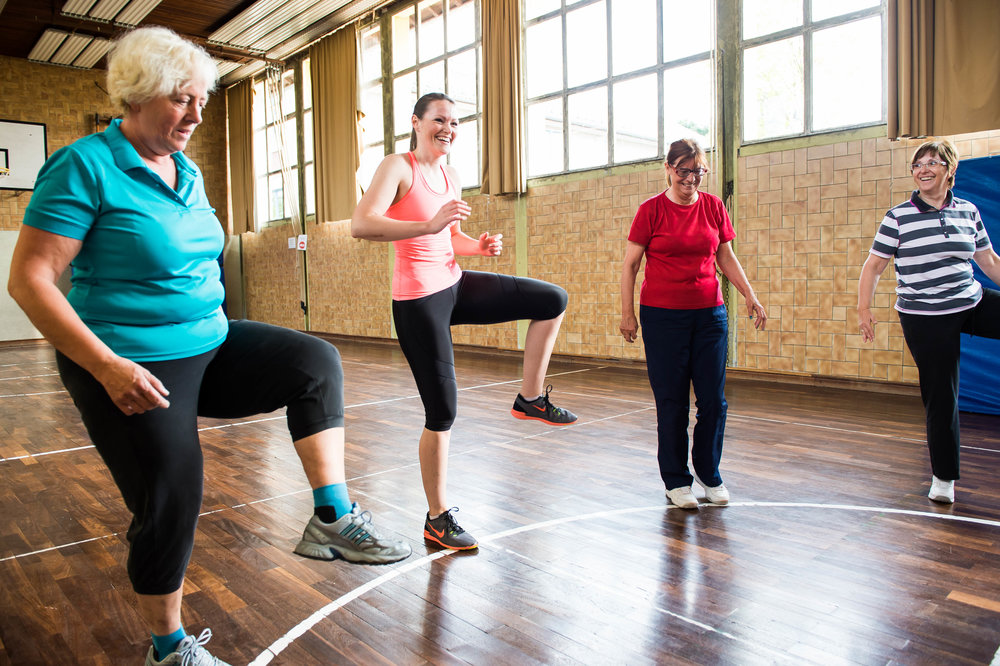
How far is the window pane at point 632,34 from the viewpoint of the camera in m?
7.14

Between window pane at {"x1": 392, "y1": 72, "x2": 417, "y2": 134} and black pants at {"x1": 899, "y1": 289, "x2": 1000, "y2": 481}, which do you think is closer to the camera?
black pants at {"x1": 899, "y1": 289, "x2": 1000, "y2": 481}

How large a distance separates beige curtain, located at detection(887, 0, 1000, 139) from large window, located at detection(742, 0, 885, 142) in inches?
12.0

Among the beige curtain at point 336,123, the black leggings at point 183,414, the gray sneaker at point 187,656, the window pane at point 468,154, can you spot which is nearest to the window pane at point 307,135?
the beige curtain at point 336,123

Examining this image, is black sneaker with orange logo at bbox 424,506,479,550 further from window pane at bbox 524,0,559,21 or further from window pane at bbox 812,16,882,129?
window pane at bbox 524,0,559,21

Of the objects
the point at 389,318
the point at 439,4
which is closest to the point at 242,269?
the point at 389,318

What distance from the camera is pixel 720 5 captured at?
6484 mm

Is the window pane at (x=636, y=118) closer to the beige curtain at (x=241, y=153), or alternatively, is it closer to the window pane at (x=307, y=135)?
the window pane at (x=307, y=135)

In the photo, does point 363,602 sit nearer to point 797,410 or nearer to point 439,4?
point 797,410

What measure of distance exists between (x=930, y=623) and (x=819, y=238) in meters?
4.60

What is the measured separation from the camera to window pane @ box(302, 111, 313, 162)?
12.4 metres

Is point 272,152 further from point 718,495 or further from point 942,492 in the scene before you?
point 942,492

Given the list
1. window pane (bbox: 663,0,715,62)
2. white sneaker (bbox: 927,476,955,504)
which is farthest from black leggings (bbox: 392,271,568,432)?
window pane (bbox: 663,0,715,62)

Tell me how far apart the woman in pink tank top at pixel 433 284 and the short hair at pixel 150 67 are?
81 cm

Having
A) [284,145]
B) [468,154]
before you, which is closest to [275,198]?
[284,145]
